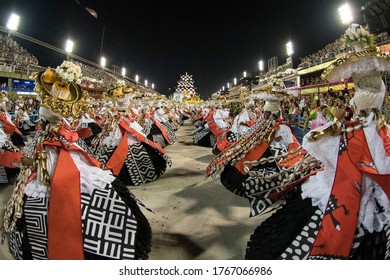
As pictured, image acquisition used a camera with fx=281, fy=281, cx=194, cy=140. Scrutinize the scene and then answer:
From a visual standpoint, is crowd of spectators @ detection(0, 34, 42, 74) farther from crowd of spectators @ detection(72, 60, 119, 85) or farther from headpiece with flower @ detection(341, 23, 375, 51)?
headpiece with flower @ detection(341, 23, 375, 51)

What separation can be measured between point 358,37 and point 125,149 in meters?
3.59

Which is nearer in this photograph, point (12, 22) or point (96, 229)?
point (96, 229)

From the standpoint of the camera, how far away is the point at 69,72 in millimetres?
2338

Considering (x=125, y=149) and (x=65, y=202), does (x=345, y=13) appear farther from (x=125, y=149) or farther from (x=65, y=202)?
(x=65, y=202)

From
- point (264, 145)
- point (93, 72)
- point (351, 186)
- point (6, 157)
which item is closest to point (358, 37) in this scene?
point (351, 186)

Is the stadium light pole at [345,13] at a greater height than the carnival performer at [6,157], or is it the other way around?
the stadium light pole at [345,13]

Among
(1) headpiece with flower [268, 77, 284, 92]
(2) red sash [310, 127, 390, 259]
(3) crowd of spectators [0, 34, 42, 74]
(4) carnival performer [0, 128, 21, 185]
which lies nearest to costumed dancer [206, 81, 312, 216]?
(1) headpiece with flower [268, 77, 284, 92]

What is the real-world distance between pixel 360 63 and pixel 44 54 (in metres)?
28.1

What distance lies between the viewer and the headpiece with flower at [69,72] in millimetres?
2291

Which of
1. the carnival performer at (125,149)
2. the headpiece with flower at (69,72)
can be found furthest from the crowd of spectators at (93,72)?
the headpiece with flower at (69,72)

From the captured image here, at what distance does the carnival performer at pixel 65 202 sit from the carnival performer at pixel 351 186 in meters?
1.07

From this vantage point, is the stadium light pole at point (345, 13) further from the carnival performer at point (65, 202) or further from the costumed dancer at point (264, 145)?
the carnival performer at point (65, 202)

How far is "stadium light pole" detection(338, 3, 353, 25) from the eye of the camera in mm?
13570

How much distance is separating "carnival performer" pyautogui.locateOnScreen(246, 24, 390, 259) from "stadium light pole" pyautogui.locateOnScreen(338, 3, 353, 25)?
14.1 meters
